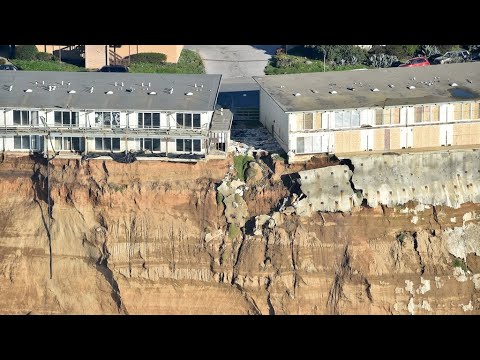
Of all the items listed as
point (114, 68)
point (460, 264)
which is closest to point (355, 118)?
point (460, 264)

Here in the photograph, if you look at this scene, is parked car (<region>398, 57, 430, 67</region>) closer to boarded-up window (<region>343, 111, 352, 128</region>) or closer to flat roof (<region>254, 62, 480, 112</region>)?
flat roof (<region>254, 62, 480, 112</region>)

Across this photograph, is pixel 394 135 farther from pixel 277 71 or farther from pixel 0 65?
pixel 0 65

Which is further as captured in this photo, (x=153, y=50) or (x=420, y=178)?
(x=153, y=50)

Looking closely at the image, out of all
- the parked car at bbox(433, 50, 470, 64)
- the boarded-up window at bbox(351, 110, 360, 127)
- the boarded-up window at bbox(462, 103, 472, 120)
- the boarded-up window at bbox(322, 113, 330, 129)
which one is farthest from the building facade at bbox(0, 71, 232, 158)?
the parked car at bbox(433, 50, 470, 64)

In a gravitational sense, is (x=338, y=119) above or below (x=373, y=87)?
below

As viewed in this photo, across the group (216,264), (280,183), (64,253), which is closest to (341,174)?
(280,183)

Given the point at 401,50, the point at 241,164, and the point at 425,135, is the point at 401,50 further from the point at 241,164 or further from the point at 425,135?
the point at 241,164
